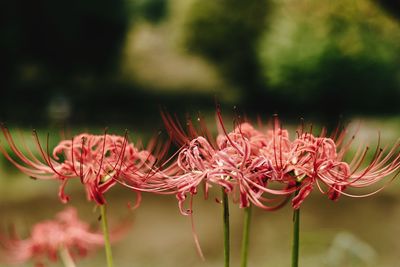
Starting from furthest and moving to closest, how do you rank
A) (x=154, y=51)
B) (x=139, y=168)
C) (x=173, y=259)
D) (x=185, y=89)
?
(x=154, y=51), (x=185, y=89), (x=173, y=259), (x=139, y=168)

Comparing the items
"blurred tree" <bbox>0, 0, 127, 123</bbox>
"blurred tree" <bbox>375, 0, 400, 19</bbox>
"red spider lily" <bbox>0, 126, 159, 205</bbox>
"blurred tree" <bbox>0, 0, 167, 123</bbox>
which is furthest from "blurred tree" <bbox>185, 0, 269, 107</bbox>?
"red spider lily" <bbox>0, 126, 159, 205</bbox>

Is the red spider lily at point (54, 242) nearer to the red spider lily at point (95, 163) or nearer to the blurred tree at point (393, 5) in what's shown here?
the red spider lily at point (95, 163)

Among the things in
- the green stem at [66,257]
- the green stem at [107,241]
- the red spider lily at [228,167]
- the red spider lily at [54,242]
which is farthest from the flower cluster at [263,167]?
the red spider lily at [54,242]

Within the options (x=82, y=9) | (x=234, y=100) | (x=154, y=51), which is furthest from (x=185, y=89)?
(x=82, y=9)

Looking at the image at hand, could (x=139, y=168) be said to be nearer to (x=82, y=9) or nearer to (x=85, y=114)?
(x=82, y=9)

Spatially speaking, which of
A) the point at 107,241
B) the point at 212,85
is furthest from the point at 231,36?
the point at 107,241

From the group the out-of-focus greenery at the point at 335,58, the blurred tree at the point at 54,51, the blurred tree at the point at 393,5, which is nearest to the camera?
the blurred tree at the point at 393,5
